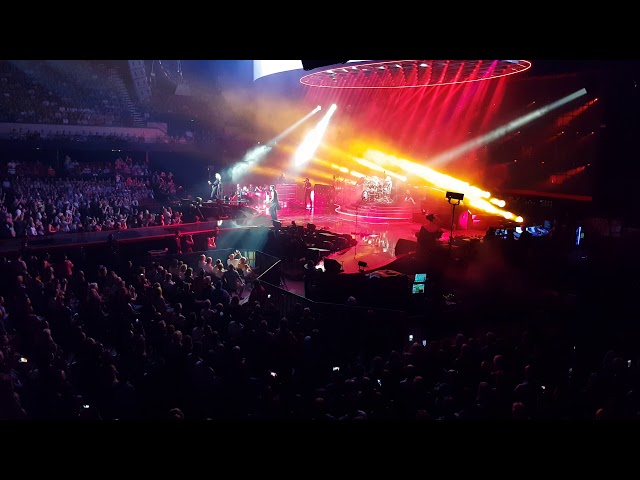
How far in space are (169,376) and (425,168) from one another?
56.9 ft

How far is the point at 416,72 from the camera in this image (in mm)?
11742

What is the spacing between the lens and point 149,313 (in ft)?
20.1

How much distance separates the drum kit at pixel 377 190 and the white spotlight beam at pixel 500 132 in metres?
2.28

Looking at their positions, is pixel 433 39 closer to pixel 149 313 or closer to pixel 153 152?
pixel 149 313

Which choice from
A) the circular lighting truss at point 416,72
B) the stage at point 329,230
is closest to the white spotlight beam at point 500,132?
the stage at point 329,230

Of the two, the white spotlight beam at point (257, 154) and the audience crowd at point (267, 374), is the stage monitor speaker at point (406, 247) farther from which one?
the white spotlight beam at point (257, 154)

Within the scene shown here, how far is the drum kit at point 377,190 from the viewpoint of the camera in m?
19.3

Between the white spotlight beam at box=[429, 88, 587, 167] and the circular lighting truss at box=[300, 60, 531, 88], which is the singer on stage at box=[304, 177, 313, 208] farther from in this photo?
the circular lighting truss at box=[300, 60, 531, 88]

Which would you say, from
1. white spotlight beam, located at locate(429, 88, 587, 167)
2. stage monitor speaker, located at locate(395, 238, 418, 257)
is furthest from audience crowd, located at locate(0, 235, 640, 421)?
white spotlight beam, located at locate(429, 88, 587, 167)

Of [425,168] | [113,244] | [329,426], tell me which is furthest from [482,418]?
[425,168]

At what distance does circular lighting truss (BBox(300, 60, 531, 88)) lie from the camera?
9.93m

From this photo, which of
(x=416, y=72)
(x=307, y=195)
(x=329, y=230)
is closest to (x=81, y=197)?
(x=329, y=230)

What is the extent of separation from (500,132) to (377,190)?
527 centimetres

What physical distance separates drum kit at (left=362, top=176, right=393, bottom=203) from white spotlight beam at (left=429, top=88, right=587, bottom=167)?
2.28 meters
